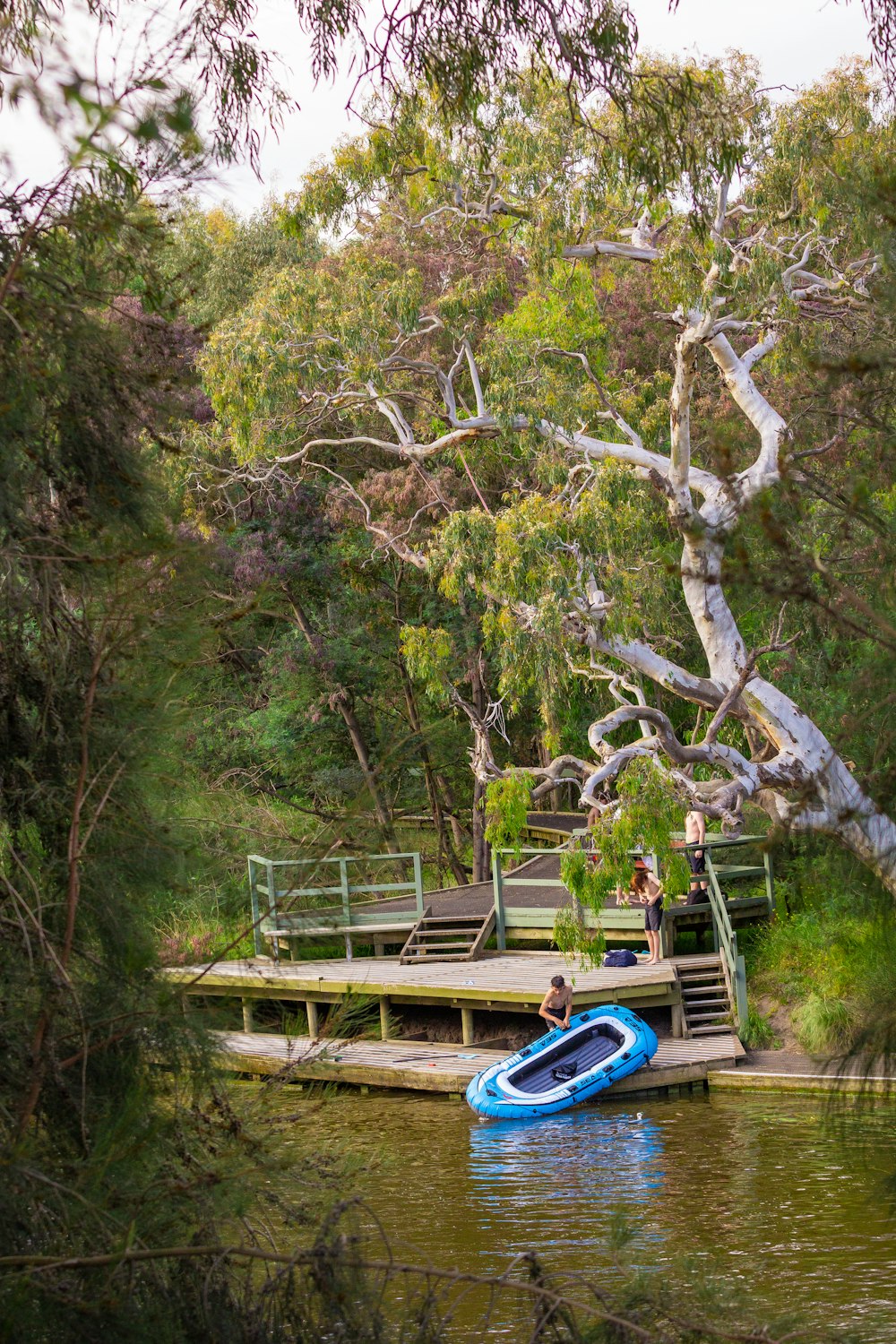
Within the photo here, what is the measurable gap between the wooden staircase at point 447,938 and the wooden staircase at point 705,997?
107 inches

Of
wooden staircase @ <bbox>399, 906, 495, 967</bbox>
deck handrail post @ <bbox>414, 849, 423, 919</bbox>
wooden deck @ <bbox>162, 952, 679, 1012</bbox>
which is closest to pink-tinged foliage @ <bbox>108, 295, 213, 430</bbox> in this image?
wooden deck @ <bbox>162, 952, 679, 1012</bbox>

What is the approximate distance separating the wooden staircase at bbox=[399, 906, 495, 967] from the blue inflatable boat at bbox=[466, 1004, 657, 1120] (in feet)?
9.29

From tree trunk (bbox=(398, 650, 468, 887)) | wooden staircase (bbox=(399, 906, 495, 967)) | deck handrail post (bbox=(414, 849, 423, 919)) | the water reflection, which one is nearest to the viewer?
the water reflection

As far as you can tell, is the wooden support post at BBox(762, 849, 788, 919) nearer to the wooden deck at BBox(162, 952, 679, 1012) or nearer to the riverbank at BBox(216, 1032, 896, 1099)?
the wooden deck at BBox(162, 952, 679, 1012)

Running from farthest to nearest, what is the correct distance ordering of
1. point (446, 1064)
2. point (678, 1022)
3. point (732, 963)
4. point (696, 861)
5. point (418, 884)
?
point (418, 884)
point (696, 861)
point (732, 963)
point (678, 1022)
point (446, 1064)

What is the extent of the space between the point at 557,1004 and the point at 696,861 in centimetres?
318

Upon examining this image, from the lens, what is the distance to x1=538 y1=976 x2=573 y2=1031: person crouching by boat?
45.2 feet

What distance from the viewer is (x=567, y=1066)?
536 inches

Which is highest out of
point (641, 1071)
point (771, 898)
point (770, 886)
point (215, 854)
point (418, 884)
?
point (418, 884)

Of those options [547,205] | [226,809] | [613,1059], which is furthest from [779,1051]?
[226,809]

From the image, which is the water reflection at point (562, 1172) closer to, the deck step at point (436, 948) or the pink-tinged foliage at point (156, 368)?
the deck step at point (436, 948)

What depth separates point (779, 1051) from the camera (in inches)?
566

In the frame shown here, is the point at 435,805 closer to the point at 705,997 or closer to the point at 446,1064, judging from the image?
the point at 705,997

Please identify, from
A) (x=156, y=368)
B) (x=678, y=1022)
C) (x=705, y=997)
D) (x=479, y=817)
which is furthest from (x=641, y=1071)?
(x=156, y=368)
